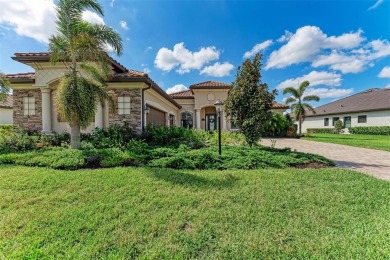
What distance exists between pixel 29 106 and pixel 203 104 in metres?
13.7

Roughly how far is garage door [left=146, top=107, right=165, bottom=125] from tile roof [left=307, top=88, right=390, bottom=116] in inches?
1123

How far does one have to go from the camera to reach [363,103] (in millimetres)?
27438

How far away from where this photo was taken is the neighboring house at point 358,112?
23747 millimetres

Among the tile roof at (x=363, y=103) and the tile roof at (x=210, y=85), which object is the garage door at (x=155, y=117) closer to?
the tile roof at (x=210, y=85)

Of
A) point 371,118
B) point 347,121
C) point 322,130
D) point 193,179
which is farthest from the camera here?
Answer: point 322,130

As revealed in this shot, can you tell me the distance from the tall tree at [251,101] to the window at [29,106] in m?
11.1

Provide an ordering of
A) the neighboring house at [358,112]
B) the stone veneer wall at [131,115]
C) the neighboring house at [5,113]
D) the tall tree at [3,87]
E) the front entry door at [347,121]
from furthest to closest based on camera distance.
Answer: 1. the front entry door at [347,121]
2. the neighboring house at [358,112]
3. the neighboring house at [5,113]
4. the stone veneer wall at [131,115]
5. the tall tree at [3,87]

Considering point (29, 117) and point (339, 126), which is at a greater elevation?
point (29, 117)

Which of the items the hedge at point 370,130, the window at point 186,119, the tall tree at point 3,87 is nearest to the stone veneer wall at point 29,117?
the tall tree at point 3,87

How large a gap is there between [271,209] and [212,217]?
1.19m

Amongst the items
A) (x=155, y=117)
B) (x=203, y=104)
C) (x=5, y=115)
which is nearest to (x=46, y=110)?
(x=155, y=117)

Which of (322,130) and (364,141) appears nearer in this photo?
(364,141)

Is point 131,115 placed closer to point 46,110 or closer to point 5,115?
point 46,110

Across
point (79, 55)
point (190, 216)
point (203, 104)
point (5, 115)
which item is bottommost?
point (190, 216)
